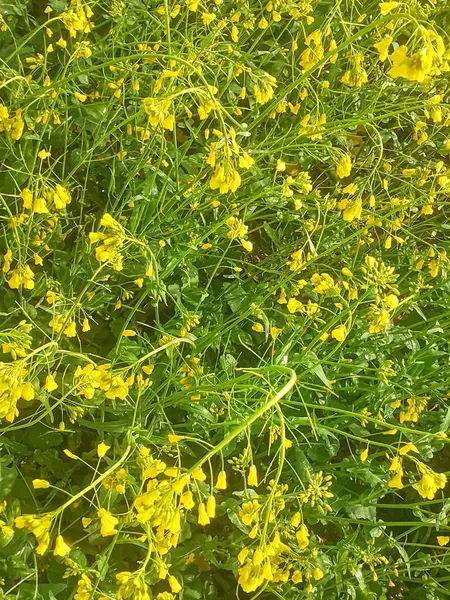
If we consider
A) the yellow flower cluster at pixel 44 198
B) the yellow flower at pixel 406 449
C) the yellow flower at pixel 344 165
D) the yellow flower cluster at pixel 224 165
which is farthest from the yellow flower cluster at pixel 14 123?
the yellow flower at pixel 406 449

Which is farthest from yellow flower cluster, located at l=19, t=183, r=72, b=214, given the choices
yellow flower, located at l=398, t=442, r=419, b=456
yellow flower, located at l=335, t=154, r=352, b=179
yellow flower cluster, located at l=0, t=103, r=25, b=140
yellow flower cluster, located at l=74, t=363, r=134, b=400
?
yellow flower, located at l=398, t=442, r=419, b=456

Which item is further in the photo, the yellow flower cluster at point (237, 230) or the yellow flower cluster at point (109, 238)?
the yellow flower cluster at point (237, 230)

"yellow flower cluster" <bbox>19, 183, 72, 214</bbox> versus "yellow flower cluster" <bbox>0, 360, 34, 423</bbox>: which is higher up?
"yellow flower cluster" <bbox>19, 183, 72, 214</bbox>

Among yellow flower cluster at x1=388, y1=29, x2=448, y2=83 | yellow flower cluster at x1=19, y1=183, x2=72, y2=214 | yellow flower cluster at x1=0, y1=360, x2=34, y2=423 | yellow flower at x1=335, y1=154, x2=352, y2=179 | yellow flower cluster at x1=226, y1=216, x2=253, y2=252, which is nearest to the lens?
yellow flower cluster at x1=388, y1=29, x2=448, y2=83

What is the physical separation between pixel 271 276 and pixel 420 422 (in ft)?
2.31

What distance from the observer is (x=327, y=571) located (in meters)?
1.60

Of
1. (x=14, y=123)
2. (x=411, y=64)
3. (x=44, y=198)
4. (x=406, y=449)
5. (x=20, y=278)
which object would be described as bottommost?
(x=406, y=449)

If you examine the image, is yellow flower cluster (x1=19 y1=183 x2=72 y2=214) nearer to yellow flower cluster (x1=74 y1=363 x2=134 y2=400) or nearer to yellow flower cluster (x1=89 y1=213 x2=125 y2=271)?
yellow flower cluster (x1=89 y1=213 x2=125 y2=271)

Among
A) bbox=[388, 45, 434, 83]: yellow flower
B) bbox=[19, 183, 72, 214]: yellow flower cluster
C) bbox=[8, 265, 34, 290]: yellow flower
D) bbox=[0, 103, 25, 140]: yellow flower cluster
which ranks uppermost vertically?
bbox=[388, 45, 434, 83]: yellow flower

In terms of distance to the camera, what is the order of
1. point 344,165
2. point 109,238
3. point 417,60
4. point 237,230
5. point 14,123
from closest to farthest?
point 417,60, point 109,238, point 14,123, point 344,165, point 237,230

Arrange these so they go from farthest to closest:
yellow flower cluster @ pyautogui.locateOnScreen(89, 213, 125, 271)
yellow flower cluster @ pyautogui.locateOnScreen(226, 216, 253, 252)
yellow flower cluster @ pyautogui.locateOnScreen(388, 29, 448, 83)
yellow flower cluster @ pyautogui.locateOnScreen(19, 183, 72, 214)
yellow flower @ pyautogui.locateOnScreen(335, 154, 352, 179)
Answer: yellow flower cluster @ pyautogui.locateOnScreen(226, 216, 253, 252)
yellow flower @ pyautogui.locateOnScreen(335, 154, 352, 179)
yellow flower cluster @ pyautogui.locateOnScreen(19, 183, 72, 214)
yellow flower cluster @ pyautogui.locateOnScreen(89, 213, 125, 271)
yellow flower cluster @ pyautogui.locateOnScreen(388, 29, 448, 83)

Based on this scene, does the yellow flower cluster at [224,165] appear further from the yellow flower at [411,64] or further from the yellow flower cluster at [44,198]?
the yellow flower cluster at [44,198]

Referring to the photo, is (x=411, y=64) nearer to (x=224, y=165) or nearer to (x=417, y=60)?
(x=417, y=60)

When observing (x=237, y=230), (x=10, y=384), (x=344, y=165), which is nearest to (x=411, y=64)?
(x=344, y=165)
